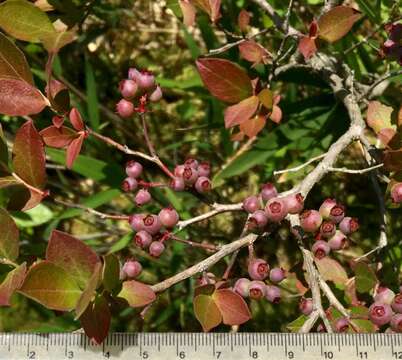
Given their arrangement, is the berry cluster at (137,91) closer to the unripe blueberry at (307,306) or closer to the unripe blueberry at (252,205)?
the unripe blueberry at (252,205)

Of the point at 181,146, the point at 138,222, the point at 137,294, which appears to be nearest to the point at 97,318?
the point at 137,294

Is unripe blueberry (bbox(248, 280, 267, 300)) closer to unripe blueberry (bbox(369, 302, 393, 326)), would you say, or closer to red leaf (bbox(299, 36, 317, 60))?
unripe blueberry (bbox(369, 302, 393, 326))

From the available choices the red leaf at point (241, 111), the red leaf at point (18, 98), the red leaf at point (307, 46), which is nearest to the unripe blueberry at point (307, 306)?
the red leaf at point (241, 111)

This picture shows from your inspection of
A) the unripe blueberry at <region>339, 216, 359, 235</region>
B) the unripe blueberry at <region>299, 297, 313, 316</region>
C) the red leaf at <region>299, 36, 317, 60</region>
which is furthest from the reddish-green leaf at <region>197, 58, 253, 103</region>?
the unripe blueberry at <region>299, 297, 313, 316</region>

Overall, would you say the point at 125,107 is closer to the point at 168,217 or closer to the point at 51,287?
the point at 168,217

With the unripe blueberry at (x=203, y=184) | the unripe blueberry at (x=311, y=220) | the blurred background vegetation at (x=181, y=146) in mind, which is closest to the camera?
the unripe blueberry at (x=311, y=220)
